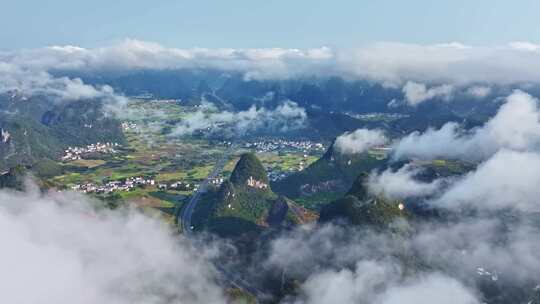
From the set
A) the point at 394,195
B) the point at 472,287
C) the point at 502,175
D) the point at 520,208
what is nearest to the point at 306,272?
the point at 472,287

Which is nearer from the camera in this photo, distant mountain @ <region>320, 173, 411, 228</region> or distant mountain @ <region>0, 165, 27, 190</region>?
distant mountain @ <region>320, 173, 411, 228</region>

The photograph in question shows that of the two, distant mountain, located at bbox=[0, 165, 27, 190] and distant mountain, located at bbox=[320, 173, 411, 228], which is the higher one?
distant mountain, located at bbox=[0, 165, 27, 190]

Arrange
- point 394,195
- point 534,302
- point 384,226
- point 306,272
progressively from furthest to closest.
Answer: point 394,195 < point 384,226 < point 306,272 < point 534,302

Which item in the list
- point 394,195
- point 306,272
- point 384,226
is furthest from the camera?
point 394,195

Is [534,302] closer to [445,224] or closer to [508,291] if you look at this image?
[508,291]

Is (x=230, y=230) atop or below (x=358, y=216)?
below

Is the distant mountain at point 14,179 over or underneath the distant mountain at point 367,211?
over

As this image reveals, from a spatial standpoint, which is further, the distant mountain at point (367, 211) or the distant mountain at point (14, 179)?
the distant mountain at point (14, 179)

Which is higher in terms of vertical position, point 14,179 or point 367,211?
point 14,179

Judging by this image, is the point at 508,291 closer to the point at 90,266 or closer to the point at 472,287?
the point at 472,287

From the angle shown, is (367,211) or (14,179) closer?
(367,211)

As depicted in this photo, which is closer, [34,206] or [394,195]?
[34,206]
